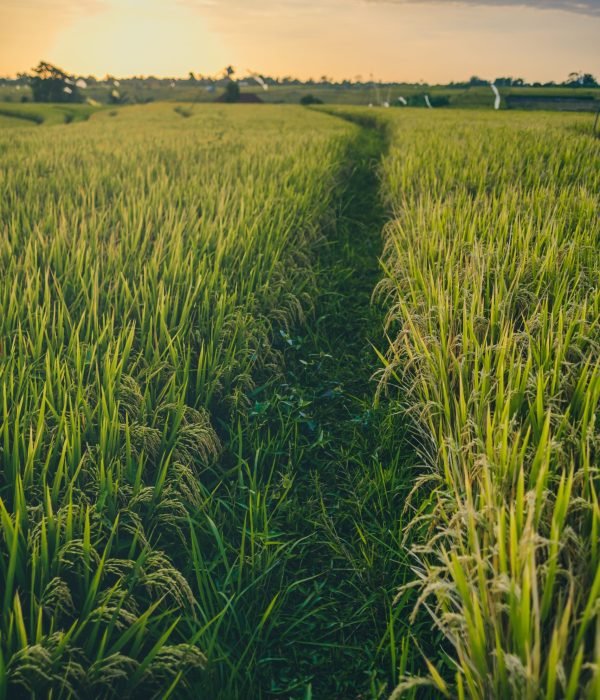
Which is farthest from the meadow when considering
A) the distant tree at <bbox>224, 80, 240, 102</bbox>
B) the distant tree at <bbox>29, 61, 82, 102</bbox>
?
the distant tree at <bbox>29, 61, 82, 102</bbox>

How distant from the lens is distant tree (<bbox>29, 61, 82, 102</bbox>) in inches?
2346

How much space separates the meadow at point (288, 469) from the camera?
1.04 metres

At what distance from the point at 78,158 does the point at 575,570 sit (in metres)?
6.43

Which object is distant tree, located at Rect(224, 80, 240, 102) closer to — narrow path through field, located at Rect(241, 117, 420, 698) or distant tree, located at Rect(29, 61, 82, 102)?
distant tree, located at Rect(29, 61, 82, 102)

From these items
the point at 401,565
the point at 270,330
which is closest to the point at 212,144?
the point at 270,330

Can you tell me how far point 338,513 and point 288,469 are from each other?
10.0 inches

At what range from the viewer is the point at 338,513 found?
1.87 metres

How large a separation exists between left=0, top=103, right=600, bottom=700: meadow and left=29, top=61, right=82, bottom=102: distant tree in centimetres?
6774

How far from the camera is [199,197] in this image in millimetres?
4277

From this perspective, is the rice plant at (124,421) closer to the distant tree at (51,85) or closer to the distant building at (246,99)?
the distant building at (246,99)

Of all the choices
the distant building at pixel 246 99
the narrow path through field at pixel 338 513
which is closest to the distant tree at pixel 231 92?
the distant building at pixel 246 99

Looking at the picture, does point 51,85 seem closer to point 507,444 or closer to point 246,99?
point 246,99

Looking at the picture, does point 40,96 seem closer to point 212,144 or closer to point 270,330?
point 212,144

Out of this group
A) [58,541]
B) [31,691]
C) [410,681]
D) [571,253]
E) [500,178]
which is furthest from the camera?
[500,178]
